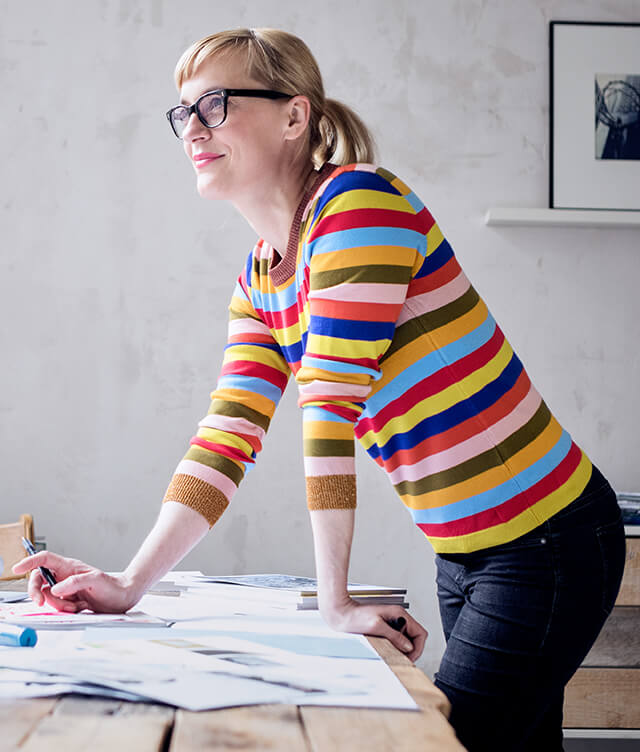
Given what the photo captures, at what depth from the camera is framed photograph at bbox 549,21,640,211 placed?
8.89 feet

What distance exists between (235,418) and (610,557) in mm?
495

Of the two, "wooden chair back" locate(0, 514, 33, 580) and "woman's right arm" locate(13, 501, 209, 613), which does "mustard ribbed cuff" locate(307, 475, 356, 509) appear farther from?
"wooden chair back" locate(0, 514, 33, 580)

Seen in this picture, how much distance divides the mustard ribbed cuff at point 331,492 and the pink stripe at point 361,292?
183 mm

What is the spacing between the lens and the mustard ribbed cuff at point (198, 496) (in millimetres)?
1042

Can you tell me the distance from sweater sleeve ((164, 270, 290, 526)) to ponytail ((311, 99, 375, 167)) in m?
0.20

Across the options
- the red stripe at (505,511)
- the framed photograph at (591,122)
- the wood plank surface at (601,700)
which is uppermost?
the framed photograph at (591,122)

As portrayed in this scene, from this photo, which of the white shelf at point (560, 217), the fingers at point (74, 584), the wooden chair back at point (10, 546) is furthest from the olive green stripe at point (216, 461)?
the white shelf at point (560, 217)

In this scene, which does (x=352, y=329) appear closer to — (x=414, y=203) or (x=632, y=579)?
(x=414, y=203)

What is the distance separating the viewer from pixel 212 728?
502 millimetres

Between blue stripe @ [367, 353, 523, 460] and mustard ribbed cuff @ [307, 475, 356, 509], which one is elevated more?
blue stripe @ [367, 353, 523, 460]

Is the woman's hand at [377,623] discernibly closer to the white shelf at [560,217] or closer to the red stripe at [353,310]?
the red stripe at [353,310]

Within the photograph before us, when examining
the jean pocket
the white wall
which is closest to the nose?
the jean pocket

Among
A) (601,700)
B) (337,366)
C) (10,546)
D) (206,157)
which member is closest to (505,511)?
(337,366)

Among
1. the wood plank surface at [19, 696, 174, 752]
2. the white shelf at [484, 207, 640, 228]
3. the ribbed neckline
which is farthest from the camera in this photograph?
the white shelf at [484, 207, 640, 228]
